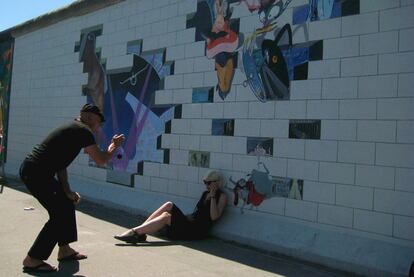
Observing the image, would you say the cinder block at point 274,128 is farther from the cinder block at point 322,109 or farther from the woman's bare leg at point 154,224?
the woman's bare leg at point 154,224

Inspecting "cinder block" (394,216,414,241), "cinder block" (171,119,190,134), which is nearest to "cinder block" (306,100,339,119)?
"cinder block" (394,216,414,241)

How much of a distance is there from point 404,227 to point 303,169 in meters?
1.39

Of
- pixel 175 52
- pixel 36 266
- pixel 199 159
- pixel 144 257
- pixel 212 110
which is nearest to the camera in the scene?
pixel 36 266

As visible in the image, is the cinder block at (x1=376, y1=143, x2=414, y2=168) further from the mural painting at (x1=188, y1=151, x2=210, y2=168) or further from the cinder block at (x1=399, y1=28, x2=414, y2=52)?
the mural painting at (x1=188, y1=151, x2=210, y2=168)

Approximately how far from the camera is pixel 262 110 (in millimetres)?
6812

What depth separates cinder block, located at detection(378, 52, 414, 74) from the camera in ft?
17.6

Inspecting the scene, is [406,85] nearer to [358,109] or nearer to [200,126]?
[358,109]

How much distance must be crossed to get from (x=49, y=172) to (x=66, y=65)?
6902 mm

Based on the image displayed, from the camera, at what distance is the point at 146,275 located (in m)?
5.17

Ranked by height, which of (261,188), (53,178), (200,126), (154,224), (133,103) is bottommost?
(154,224)

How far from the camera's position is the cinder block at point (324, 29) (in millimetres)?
6027

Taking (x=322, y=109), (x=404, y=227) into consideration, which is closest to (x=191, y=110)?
(x=322, y=109)

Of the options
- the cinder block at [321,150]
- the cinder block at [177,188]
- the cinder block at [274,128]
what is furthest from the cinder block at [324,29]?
the cinder block at [177,188]

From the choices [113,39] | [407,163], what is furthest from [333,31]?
[113,39]
